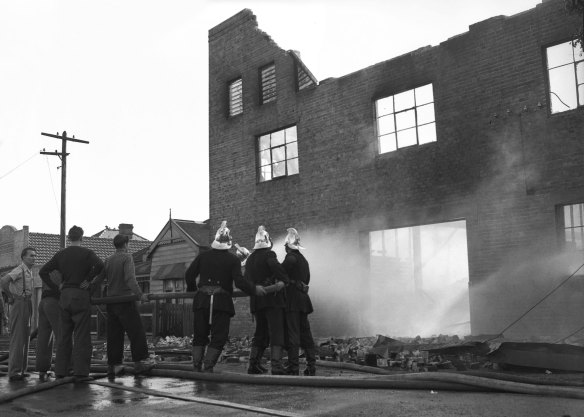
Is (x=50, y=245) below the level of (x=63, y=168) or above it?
below

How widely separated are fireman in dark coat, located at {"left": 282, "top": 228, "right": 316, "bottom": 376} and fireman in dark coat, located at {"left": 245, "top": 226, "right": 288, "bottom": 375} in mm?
109

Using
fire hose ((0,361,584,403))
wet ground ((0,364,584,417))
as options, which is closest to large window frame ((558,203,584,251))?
fire hose ((0,361,584,403))

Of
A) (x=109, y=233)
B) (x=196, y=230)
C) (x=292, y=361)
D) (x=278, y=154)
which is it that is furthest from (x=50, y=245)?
(x=292, y=361)

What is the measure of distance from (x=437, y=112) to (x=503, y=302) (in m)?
4.32

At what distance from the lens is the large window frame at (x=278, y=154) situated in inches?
692

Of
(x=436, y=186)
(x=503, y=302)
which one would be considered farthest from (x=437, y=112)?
(x=503, y=302)

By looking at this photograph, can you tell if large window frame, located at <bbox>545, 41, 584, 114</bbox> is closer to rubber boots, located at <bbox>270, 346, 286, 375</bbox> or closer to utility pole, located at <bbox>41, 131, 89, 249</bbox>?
rubber boots, located at <bbox>270, 346, 286, 375</bbox>

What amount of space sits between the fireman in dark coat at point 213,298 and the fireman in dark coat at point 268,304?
1.31 ft

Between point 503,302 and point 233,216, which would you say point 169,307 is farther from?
point 503,302

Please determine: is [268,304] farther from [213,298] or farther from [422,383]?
[422,383]

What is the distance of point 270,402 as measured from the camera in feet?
19.5

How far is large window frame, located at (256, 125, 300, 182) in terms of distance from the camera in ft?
57.7

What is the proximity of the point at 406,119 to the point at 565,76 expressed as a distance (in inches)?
142

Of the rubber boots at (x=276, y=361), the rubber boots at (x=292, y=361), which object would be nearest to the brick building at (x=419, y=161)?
the rubber boots at (x=292, y=361)
